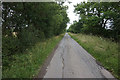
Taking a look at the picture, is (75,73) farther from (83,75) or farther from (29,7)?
(29,7)

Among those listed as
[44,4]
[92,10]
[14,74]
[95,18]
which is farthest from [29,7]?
[92,10]

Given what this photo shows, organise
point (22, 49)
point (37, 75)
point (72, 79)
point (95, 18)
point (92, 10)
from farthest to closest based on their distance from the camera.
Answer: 1. point (92, 10)
2. point (95, 18)
3. point (22, 49)
4. point (37, 75)
5. point (72, 79)

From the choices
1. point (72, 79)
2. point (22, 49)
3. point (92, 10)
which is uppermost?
point (92, 10)

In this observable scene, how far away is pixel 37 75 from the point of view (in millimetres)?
3066

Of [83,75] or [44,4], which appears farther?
[44,4]

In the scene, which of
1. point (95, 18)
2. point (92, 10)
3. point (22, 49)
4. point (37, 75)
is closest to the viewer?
point (37, 75)

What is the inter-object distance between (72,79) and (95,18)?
1208 centimetres

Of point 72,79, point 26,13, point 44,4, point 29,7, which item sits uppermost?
point 44,4

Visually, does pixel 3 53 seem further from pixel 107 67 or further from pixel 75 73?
pixel 107 67

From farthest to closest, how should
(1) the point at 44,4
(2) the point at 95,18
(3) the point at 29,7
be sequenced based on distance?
(2) the point at 95,18 < (1) the point at 44,4 < (3) the point at 29,7

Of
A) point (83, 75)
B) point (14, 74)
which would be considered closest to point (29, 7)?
point (14, 74)

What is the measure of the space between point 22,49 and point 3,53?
1.82m

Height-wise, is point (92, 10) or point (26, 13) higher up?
point (92, 10)

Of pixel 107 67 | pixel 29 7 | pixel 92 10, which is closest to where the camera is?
pixel 107 67
